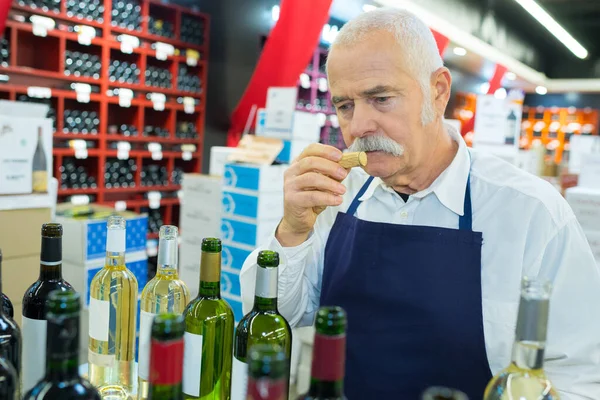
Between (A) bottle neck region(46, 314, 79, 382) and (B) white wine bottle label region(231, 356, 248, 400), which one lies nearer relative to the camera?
(A) bottle neck region(46, 314, 79, 382)

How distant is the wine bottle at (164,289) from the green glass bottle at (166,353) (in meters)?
0.40

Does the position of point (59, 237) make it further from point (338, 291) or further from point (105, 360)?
point (338, 291)

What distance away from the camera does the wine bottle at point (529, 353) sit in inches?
25.6

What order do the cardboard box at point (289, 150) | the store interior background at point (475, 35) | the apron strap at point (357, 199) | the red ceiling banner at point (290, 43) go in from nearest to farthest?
the apron strap at point (357, 199)
the cardboard box at point (289, 150)
the red ceiling banner at point (290, 43)
the store interior background at point (475, 35)

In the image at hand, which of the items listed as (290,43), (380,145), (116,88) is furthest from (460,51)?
(380,145)

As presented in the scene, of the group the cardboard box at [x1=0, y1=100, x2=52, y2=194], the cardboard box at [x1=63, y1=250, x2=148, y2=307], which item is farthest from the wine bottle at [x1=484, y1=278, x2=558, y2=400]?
the cardboard box at [x1=63, y1=250, x2=148, y2=307]

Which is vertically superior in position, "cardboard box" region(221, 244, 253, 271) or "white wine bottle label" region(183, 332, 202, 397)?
"white wine bottle label" region(183, 332, 202, 397)

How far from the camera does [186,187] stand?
448 centimetres

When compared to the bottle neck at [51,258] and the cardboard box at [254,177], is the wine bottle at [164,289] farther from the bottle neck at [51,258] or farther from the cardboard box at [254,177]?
the cardboard box at [254,177]

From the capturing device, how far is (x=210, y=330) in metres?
1.00

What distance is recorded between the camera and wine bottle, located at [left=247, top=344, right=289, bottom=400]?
464 mm

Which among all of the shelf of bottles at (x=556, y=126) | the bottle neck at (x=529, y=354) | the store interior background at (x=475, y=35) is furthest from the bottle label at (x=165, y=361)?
the shelf of bottles at (x=556, y=126)

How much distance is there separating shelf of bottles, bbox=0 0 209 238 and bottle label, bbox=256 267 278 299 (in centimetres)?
457

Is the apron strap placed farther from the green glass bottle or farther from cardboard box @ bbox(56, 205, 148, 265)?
cardboard box @ bbox(56, 205, 148, 265)
